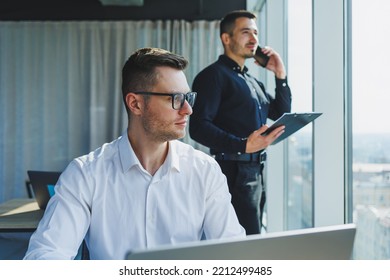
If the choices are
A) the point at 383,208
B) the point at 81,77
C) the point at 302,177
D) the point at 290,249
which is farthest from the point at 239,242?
the point at 81,77

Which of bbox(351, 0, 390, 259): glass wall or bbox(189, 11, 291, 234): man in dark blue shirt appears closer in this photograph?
bbox(351, 0, 390, 259): glass wall

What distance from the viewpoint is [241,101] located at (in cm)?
223

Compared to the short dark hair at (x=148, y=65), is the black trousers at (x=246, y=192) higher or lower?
lower

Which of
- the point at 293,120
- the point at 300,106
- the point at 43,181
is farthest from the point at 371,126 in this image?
the point at 43,181

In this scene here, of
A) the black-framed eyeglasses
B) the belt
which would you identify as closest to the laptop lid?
the belt

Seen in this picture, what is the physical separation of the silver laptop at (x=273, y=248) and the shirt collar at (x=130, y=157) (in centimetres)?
72

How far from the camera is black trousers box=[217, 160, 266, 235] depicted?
7.04 feet

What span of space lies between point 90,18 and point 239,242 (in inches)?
207

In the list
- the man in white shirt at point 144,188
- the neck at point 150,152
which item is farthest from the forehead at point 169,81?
the neck at point 150,152

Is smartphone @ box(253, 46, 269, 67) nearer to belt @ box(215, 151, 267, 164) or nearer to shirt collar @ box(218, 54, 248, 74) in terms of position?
shirt collar @ box(218, 54, 248, 74)

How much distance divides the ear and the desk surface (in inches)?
32.5

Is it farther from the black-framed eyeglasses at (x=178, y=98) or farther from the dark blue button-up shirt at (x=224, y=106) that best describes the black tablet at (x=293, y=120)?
the black-framed eyeglasses at (x=178, y=98)

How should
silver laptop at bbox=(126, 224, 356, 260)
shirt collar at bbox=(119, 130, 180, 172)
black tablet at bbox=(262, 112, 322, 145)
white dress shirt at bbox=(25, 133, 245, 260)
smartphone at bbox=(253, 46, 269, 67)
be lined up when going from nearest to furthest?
silver laptop at bbox=(126, 224, 356, 260)
white dress shirt at bbox=(25, 133, 245, 260)
shirt collar at bbox=(119, 130, 180, 172)
black tablet at bbox=(262, 112, 322, 145)
smartphone at bbox=(253, 46, 269, 67)

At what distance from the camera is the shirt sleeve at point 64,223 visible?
3.48 ft
